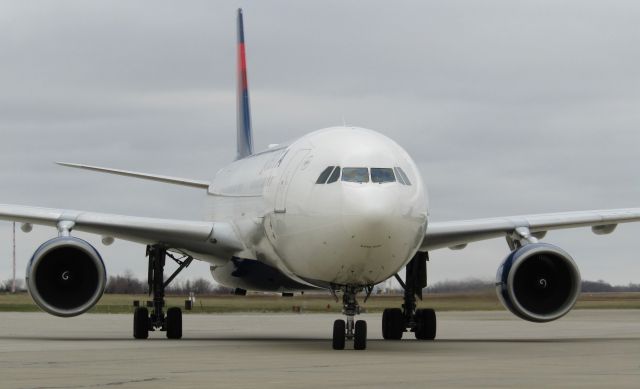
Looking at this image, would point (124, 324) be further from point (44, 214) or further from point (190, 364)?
point (190, 364)

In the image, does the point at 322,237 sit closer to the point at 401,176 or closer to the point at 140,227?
the point at 401,176

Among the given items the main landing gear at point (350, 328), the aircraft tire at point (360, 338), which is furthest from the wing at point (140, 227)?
the aircraft tire at point (360, 338)

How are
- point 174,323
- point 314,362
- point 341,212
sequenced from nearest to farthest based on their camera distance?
point 314,362, point 341,212, point 174,323

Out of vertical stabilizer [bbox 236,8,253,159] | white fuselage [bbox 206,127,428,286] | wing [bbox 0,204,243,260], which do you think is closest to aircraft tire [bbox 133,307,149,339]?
wing [bbox 0,204,243,260]

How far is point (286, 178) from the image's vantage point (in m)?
20.9

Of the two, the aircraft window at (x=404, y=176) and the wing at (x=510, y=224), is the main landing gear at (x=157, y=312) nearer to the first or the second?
the wing at (x=510, y=224)

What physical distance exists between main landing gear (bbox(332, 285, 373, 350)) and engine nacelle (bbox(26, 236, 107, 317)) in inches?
183

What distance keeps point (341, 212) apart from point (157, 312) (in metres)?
7.98

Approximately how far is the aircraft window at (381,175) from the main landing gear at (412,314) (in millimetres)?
5994

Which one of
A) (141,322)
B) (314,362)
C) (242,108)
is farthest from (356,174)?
(242,108)

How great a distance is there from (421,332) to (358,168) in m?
6.96

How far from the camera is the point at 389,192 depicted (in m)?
18.7

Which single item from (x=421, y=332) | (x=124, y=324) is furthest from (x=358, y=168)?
(x=124, y=324)

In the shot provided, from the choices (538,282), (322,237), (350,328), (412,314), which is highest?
(322,237)
